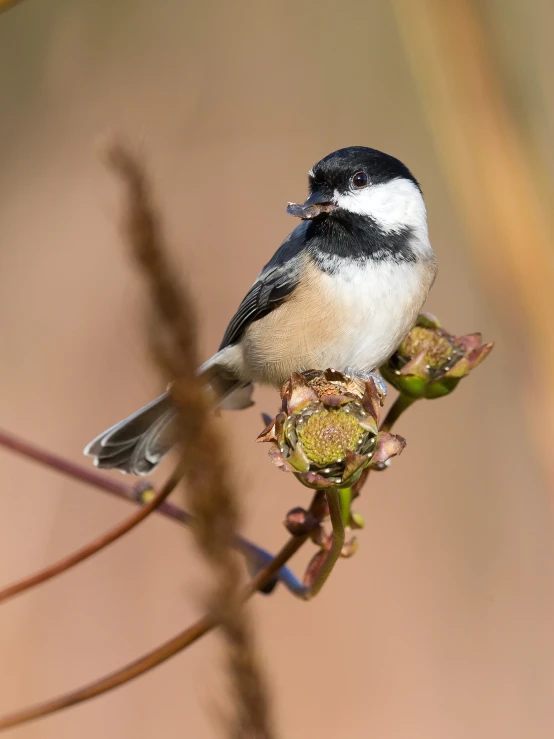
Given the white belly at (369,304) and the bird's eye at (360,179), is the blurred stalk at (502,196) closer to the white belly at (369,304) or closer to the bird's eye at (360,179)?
the white belly at (369,304)

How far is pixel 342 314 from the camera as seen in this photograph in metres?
2.14

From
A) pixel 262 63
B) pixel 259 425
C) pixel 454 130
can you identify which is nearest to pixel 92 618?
pixel 259 425

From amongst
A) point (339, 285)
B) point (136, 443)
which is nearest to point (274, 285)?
point (339, 285)

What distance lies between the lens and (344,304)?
7.04ft

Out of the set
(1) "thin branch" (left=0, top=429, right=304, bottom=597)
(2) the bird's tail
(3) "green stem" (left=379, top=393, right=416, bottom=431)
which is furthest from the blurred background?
(1) "thin branch" (left=0, top=429, right=304, bottom=597)

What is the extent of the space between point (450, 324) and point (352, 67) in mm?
1265

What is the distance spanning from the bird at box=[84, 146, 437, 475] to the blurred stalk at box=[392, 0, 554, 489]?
84cm

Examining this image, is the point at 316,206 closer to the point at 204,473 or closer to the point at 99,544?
the point at 99,544

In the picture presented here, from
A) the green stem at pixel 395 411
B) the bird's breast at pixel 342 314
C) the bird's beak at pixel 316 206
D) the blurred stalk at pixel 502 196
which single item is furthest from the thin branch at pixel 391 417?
the bird's beak at pixel 316 206

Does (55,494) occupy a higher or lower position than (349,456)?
lower

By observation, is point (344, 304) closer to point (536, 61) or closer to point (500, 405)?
point (536, 61)

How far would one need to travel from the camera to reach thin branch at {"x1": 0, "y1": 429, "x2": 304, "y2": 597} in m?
1.09

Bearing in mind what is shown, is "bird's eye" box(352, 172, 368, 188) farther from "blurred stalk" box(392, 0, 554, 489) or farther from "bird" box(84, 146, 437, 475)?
"blurred stalk" box(392, 0, 554, 489)

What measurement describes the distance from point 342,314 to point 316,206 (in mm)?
290
